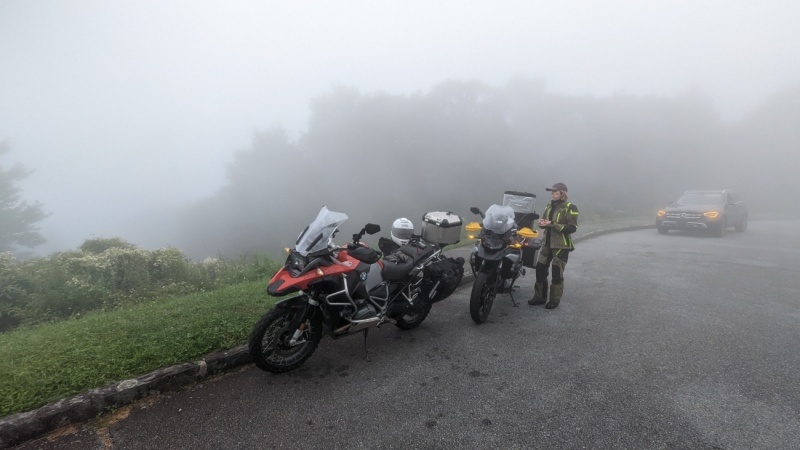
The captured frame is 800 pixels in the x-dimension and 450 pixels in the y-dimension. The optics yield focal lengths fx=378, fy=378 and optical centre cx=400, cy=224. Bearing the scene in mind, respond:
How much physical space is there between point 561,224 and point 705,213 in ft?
39.7

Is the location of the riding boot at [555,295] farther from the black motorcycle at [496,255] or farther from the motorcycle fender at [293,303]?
the motorcycle fender at [293,303]

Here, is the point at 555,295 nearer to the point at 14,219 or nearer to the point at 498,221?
the point at 498,221

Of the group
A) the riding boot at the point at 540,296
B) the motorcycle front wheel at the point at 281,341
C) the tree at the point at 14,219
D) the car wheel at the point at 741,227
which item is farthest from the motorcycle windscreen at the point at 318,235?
the tree at the point at 14,219

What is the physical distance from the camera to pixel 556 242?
552 cm

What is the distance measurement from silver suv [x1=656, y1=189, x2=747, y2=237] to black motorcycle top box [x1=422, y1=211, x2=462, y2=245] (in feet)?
42.1

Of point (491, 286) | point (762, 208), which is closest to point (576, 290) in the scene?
point (491, 286)

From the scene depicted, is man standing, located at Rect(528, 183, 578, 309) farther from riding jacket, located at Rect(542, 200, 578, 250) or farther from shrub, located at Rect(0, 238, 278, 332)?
shrub, located at Rect(0, 238, 278, 332)

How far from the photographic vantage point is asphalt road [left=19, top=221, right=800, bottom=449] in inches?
108

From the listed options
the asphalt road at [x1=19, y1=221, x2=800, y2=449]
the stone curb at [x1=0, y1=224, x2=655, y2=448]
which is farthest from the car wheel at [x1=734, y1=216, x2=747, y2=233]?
the stone curb at [x1=0, y1=224, x2=655, y2=448]

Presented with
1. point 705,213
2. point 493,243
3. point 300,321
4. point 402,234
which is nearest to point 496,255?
point 493,243

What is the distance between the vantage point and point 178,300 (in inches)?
214

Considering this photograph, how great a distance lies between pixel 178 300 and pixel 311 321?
292cm

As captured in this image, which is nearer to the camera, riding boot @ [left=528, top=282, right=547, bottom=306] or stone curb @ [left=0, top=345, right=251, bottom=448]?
stone curb @ [left=0, top=345, right=251, bottom=448]

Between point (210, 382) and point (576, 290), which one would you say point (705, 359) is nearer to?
point (576, 290)
